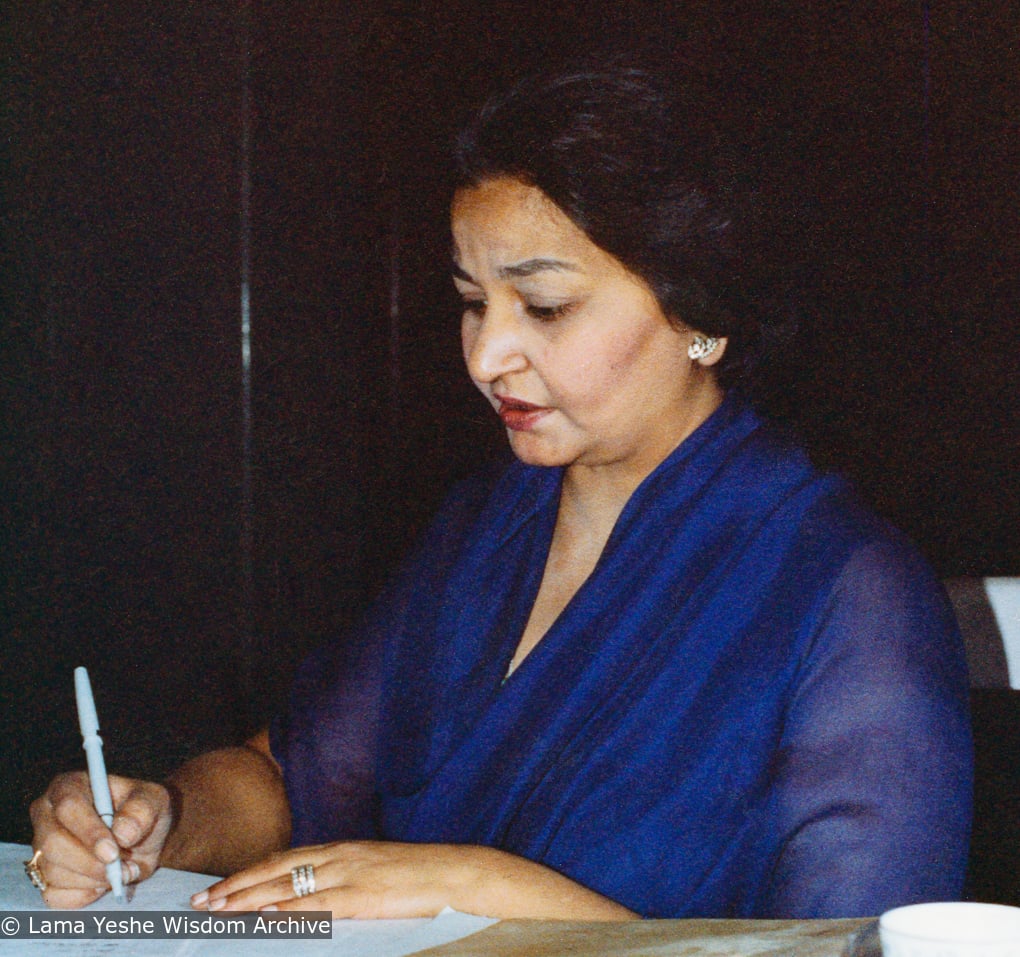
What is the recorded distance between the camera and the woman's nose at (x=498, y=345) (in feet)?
4.02

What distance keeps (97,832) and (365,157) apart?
2404 millimetres

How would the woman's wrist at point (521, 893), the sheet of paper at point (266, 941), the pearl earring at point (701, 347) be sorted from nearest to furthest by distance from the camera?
1. the sheet of paper at point (266, 941)
2. the woman's wrist at point (521, 893)
3. the pearl earring at point (701, 347)

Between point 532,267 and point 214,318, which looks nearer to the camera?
point 532,267

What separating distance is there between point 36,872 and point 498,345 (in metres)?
0.63

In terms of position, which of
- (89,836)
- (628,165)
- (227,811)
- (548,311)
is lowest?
(227,811)

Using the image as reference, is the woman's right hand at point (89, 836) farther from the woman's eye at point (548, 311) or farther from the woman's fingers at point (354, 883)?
the woman's eye at point (548, 311)

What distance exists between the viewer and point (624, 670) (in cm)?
126

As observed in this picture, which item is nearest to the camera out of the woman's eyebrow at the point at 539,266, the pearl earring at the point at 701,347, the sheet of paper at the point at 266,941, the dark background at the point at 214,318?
the sheet of paper at the point at 266,941

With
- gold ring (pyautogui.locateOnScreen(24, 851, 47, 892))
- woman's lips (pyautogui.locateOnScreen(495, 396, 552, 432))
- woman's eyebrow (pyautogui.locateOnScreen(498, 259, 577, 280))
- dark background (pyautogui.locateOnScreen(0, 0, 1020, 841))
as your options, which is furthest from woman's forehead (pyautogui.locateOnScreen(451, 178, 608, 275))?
dark background (pyautogui.locateOnScreen(0, 0, 1020, 841))

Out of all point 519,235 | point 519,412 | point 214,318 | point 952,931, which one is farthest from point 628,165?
point 214,318

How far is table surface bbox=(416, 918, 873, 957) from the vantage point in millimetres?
734

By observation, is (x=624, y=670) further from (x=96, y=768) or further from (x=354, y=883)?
(x=96, y=768)

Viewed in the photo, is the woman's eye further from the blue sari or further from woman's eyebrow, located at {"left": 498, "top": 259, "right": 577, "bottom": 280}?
the blue sari

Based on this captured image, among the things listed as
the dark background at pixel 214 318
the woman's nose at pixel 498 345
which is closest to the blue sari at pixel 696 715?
the woman's nose at pixel 498 345
